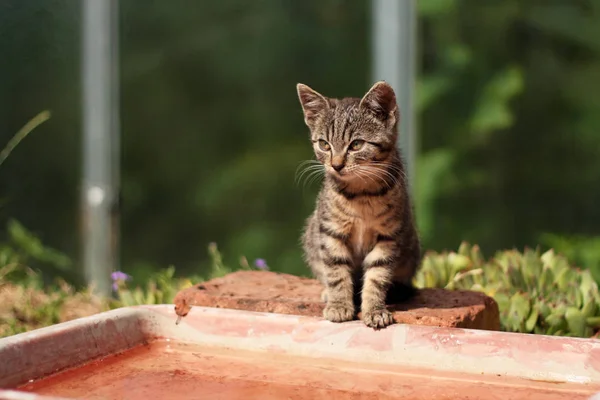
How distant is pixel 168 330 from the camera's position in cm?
281

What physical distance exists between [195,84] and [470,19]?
75.9 inches

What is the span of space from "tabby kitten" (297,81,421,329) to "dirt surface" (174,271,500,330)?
11cm

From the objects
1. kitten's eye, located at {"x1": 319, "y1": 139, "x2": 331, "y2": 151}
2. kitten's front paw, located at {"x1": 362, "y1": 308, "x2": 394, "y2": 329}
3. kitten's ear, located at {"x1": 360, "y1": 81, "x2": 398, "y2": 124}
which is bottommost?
kitten's front paw, located at {"x1": 362, "y1": 308, "x2": 394, "y2": 329}

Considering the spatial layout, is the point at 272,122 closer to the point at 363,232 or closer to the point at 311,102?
the point at 311,102

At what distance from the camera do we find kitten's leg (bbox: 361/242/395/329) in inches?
105

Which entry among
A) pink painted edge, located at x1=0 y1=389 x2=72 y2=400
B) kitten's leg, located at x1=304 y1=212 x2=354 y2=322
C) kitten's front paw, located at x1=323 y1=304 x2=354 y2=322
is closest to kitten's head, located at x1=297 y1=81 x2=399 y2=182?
kitten's leg, located at x1=304 y1=212 x2=354 y2=322

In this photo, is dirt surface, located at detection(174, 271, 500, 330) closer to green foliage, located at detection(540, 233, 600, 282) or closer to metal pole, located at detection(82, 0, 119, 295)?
green foliage, located at detection(540, 233, 600, 282)

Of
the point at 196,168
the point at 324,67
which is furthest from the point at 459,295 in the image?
the point at 196,168

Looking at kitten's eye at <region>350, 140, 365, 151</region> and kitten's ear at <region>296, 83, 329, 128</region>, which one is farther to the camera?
kitten's ear at <region>296, 83, 329, 128</region>

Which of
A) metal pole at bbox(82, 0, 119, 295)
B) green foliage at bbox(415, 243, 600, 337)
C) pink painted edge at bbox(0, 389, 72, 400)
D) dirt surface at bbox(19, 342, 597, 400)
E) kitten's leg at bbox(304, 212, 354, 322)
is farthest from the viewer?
A: metal pole at bbox(82, 0, 119, 295)

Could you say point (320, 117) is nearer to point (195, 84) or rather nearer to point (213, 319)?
point (213, 319)

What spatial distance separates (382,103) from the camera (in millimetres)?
2850

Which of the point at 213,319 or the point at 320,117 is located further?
the point at 320,117

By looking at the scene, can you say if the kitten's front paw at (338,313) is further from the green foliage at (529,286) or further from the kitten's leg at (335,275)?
the green foliage at (529,286)
